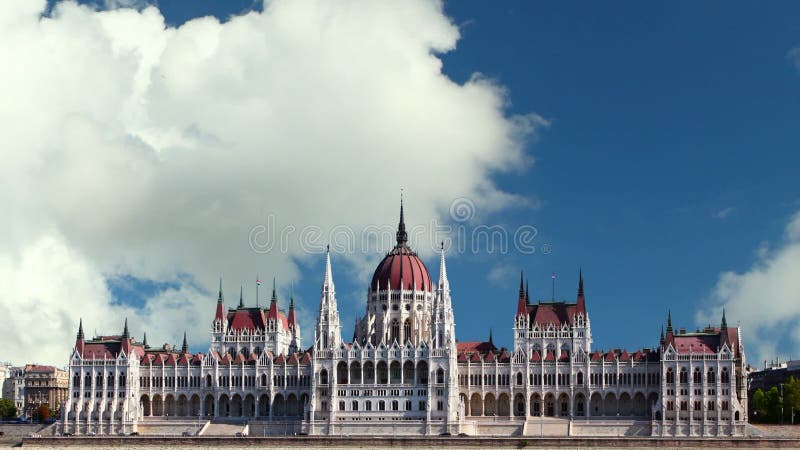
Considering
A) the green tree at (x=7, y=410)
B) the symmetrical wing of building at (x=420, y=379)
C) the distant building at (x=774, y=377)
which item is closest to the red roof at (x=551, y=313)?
the symmetrical wing of building at (x=420, y=379)

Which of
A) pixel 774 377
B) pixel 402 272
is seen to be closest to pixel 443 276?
pixel 402 272

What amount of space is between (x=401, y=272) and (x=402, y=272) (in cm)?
12

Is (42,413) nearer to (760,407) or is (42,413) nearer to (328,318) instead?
(328,318)

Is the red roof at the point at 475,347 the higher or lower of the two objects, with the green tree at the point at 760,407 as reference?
higher

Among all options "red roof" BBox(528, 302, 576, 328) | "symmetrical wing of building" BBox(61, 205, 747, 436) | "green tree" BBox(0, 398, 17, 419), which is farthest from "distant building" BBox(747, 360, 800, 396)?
"green tree" BBox(0, 398, 17, 419)

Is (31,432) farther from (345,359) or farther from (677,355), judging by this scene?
(677,355)

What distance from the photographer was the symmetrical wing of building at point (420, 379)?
461 feet

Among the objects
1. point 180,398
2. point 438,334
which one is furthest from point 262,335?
point 438,334

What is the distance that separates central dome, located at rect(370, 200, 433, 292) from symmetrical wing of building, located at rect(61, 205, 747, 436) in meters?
0.17

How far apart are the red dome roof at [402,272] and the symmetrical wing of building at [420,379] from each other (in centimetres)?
17

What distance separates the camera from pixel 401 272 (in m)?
158

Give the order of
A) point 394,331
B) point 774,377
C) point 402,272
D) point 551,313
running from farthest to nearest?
point 774,377 < point 402,272 < point 394,331 < point 551,313

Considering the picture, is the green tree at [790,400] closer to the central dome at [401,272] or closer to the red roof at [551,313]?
the red roof at [551,313]

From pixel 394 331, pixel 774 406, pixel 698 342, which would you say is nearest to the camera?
pixel 698 342
